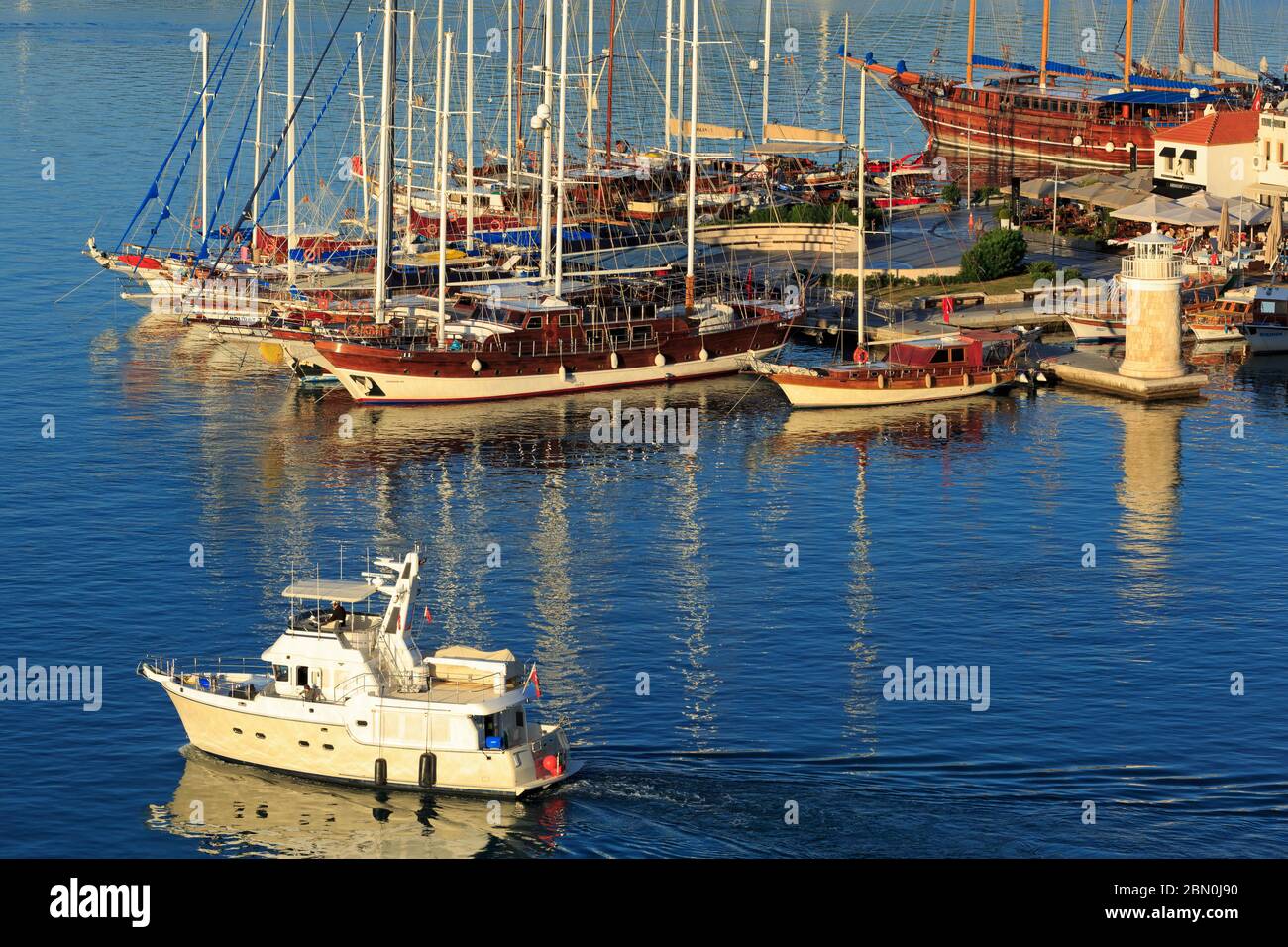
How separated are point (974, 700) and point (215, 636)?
24.0 meters

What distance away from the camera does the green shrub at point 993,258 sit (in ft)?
401

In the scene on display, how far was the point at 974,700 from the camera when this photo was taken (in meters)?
66.9

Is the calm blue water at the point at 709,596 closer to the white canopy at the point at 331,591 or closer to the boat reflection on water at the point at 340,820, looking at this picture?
the boat reflection on water at the point at 340,820

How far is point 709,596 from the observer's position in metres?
76.9

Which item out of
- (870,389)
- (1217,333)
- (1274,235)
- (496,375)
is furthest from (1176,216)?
(496,375)

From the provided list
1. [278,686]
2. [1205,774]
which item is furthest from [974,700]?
[278,686]

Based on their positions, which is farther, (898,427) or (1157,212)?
(1157,212)

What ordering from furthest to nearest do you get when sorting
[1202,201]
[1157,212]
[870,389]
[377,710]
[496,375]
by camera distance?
1. [1202,201]
2. [1157,212]
3. [496,375]
4. [870,389]
5. [377,710]

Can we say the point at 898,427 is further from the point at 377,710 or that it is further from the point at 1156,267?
the point at 377,710

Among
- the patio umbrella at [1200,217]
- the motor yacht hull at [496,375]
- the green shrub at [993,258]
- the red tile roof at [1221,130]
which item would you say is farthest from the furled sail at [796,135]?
the motor yacht hull at [496,375]

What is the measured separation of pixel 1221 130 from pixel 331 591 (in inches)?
3529
